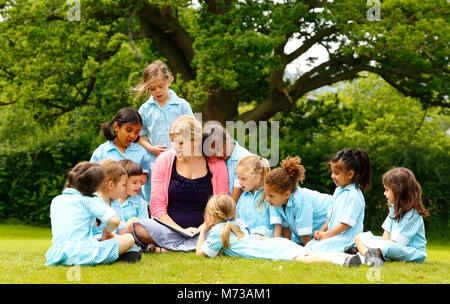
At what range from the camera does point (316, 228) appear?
7488 millimetres

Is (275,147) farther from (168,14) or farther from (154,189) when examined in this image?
(154,189)

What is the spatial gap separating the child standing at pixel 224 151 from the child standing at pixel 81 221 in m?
1.96

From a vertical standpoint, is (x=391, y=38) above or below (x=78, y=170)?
above

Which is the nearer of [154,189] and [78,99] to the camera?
[154,189]

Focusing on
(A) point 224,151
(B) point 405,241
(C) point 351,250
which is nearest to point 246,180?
(A) point 224,151

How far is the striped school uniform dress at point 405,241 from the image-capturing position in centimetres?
646

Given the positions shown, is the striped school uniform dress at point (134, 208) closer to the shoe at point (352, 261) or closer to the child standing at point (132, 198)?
the child standing at point (132, 198)

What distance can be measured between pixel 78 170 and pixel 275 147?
405 inches

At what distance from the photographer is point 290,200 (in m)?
6.94

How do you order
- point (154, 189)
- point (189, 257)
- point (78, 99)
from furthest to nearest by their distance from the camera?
point (78, 99)
point (154, 189)
point (189, 257)

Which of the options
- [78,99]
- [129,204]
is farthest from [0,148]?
[129,204]

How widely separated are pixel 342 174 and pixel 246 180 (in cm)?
123

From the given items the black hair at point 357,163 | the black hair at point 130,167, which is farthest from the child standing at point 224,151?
the black hair at point 357,163

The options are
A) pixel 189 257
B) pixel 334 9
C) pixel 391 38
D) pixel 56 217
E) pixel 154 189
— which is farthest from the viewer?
pixel 334 9
